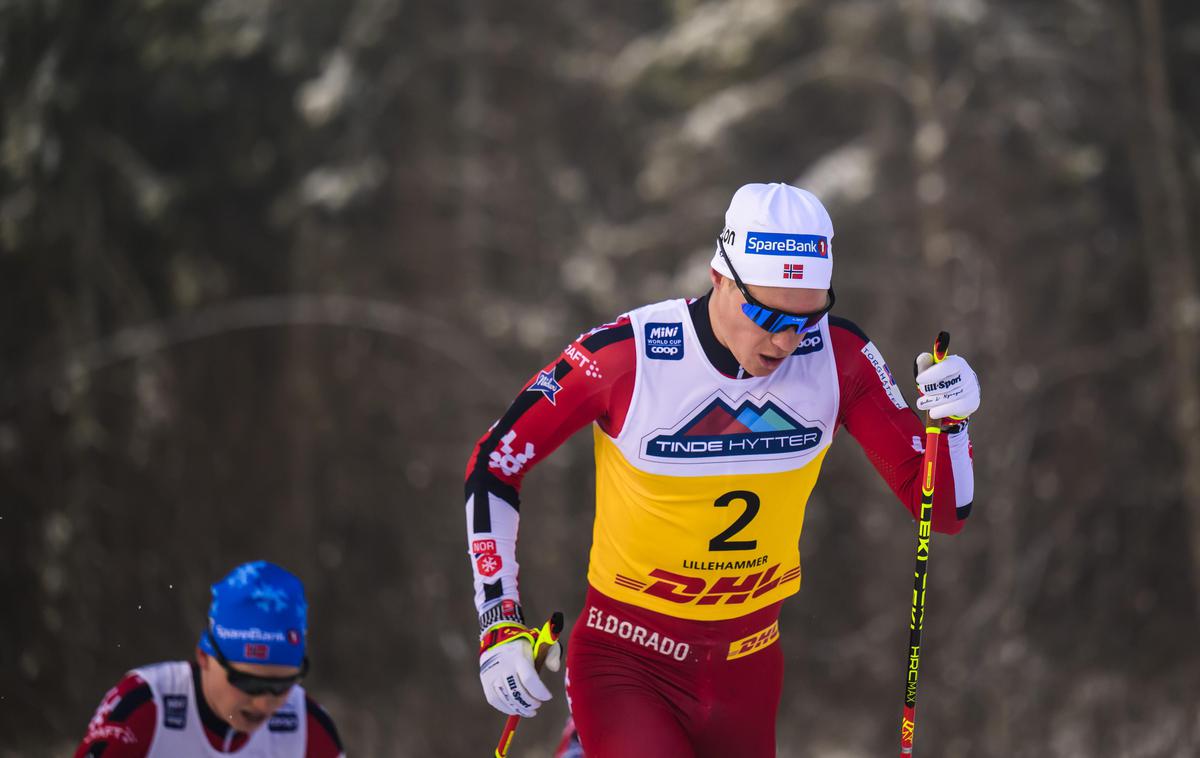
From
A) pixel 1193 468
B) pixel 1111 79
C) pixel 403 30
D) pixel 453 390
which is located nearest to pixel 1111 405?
pixel 1193 468

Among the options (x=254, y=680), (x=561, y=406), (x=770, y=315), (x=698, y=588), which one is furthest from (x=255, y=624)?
(x=770, y=315)

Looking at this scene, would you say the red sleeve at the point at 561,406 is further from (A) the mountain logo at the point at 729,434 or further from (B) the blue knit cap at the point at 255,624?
(B) the blue knit cap at the point at 255,624

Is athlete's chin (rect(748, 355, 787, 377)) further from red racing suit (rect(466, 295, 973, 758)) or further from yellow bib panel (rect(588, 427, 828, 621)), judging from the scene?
yellow bib panel (rect(588, 427, 828, 621))

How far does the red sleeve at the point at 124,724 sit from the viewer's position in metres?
3.75

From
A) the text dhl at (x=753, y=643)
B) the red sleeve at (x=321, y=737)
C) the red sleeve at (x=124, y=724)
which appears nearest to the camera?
the text dhl at (x=753, y=643)

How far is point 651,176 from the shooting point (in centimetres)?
677

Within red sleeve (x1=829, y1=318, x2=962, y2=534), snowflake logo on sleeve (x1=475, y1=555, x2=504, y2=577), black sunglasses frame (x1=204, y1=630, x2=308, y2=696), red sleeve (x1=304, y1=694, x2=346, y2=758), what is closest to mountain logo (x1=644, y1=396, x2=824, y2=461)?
red sleeve (x1=829, y1=318, x2=962, y2=534)

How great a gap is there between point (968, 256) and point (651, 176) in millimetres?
1763

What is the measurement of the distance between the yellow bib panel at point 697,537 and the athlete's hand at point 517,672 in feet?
1.05

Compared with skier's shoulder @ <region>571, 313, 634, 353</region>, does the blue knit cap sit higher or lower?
lower

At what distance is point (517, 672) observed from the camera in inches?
111

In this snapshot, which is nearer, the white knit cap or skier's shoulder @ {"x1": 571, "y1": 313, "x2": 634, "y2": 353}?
the white knit cap

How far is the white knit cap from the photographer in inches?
113

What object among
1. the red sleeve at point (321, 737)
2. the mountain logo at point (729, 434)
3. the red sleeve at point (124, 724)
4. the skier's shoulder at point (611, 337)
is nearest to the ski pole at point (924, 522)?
the mountain logo at point (729, 434)
